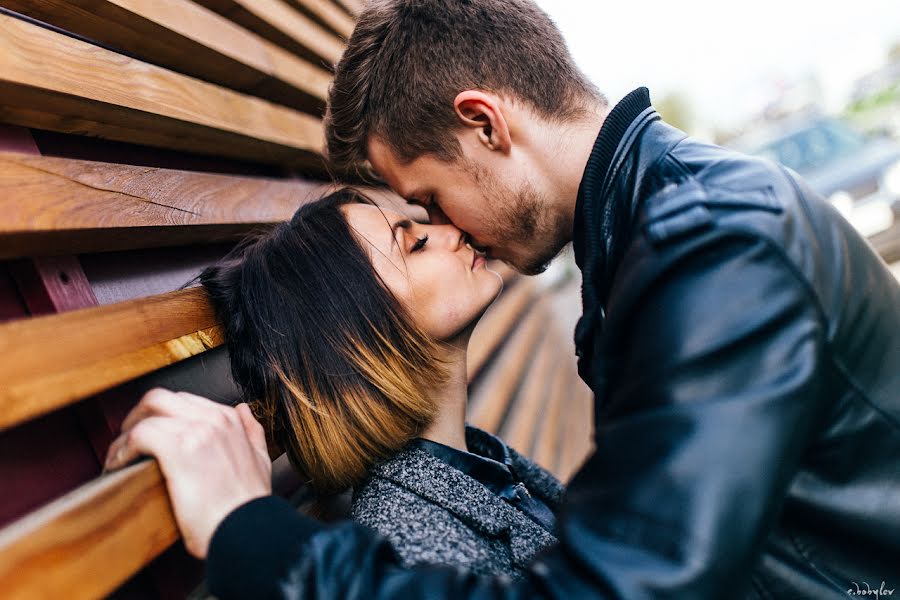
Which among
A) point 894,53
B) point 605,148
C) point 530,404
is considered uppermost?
point 605,148

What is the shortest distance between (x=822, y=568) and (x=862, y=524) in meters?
0.13

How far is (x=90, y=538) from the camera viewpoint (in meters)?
1.04

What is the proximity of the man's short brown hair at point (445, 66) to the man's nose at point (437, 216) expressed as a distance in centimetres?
20

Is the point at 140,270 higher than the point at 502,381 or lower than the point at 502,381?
higher

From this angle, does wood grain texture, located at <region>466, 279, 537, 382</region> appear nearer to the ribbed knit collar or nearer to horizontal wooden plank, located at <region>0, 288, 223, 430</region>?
the ribbed knit collar

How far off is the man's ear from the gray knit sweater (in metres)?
1.04

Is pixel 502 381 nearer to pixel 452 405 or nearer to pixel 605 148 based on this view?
pixel 452 405

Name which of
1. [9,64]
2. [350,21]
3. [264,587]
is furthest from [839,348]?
[350,21]

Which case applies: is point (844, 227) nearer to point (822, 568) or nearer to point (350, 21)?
point (822, 568)

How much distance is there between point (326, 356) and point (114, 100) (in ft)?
2.72

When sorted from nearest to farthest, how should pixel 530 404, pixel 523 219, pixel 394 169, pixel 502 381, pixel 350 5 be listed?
pixel 523 219
pixel 394 169
pixel 350 5
pixel 502 381
pixel 530 404

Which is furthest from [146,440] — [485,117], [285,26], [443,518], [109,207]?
[285,26]

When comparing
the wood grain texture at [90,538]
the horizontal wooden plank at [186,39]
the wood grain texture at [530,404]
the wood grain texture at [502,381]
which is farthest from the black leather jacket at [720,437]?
the wood grain texture at [530,404]

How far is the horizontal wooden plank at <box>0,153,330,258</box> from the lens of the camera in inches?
50.0
